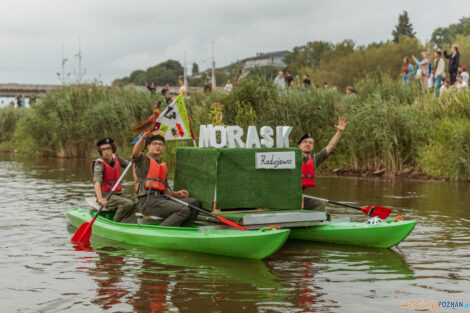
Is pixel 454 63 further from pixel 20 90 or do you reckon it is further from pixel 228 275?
pixel 20 90

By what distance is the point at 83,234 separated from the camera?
9.05 meters

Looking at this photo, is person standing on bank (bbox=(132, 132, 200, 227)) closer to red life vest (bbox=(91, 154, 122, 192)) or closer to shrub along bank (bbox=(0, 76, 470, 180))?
red life vest (bbox=(91, 154, 122, 192))

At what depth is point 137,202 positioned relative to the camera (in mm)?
9734

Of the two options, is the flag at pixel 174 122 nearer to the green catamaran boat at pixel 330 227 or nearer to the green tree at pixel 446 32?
the green catamaran boat at pixel 330 227

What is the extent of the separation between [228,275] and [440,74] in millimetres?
13522

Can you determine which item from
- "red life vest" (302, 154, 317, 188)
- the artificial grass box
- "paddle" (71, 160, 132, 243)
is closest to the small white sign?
the artificial grass box

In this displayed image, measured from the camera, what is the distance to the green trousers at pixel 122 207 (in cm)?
962

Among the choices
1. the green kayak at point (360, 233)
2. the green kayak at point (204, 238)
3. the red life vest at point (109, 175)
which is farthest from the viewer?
the red life vest at point (109, 175)

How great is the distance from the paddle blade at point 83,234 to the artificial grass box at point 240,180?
1543 millimetres

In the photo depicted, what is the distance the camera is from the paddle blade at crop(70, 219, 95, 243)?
9.04m

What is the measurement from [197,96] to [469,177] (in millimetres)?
9524

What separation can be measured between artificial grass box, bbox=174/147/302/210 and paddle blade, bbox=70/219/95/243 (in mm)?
1543

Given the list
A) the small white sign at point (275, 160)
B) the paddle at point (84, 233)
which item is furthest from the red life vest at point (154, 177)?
the small white sign at point (275, 160)

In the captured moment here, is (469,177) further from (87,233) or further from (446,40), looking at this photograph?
(446,40)
